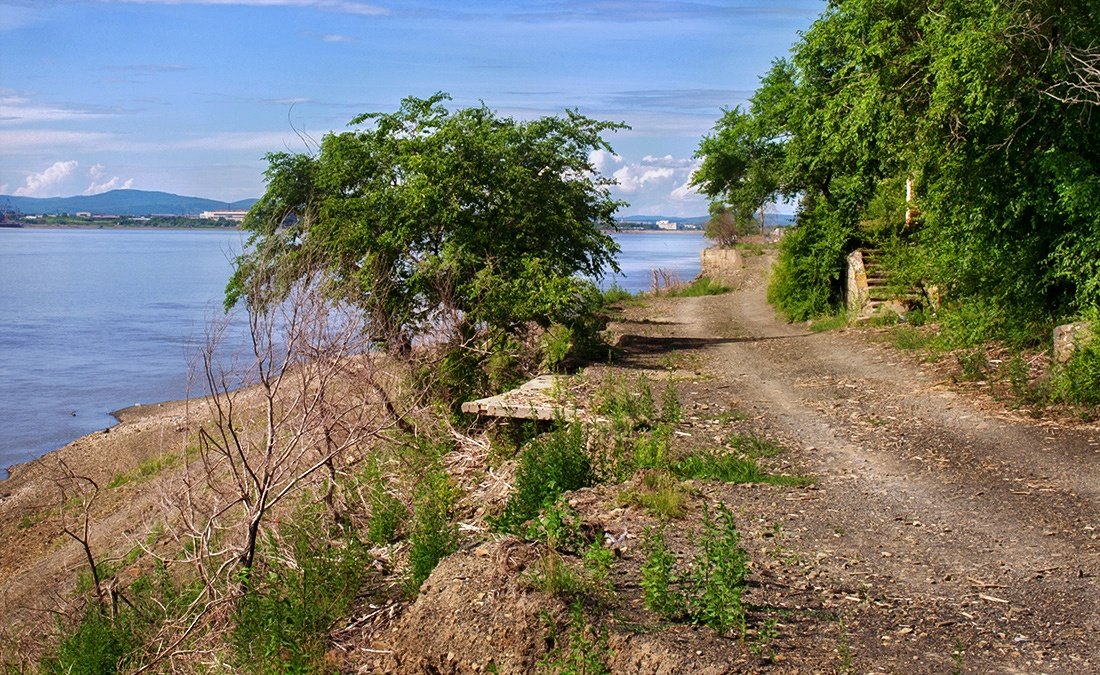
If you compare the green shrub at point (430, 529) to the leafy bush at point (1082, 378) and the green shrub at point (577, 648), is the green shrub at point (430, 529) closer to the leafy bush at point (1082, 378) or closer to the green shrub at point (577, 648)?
the green shrub at point (577, 648)

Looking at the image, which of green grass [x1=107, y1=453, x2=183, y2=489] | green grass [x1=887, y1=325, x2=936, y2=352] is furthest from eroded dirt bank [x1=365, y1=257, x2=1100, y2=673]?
green grass [x1=107, y1=453, x2=183, y2=489]

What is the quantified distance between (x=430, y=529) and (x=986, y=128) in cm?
895

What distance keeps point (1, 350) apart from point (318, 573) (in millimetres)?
34896

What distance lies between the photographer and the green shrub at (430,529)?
28.3 ft

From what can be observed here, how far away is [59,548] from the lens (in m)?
17.1

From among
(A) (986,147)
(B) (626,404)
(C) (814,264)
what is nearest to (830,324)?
(C) (814,264)

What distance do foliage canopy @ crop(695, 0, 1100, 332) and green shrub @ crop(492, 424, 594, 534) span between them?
21.1 ft

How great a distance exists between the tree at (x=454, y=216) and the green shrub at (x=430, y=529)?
434 centimetres

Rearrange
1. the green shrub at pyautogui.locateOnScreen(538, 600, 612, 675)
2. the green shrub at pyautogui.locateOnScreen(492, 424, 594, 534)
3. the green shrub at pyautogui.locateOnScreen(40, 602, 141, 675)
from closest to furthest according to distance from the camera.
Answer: the green shrub at pyautogui.locateOnScreen(538, 600, 612, 675) < the green shrub at pyautogui.locateOnScreen(40, 602, 141, 675) < the green shrub at pyautogui.locateOnScreen(492, 424, 594, 534)

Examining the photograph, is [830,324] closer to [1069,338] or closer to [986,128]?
[986,128]

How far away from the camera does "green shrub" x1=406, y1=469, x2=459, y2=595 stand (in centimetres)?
862

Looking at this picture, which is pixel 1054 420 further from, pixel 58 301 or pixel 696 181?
pixel 58 301

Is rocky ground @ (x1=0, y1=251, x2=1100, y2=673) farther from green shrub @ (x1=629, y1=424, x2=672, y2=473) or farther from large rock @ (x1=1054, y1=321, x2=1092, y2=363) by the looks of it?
large rock @ (x1=1054, y1=321, x2=1092, y2=363)

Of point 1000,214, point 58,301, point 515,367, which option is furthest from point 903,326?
point 58,301
